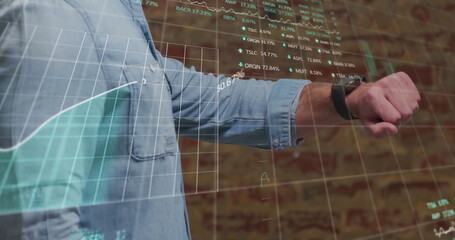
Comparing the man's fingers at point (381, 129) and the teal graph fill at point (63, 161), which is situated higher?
the teal graph fill at point (63, 161)

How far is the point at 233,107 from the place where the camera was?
1.41ft

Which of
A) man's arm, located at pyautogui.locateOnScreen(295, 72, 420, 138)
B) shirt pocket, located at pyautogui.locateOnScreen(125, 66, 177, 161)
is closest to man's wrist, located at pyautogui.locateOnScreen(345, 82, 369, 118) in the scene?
man's arm, located at pyautogui.locateOnScreen(295, 72, 420, 138)

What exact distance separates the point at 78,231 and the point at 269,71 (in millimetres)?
317

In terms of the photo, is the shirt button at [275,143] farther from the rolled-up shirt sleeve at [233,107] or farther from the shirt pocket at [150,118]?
the shirt pocket at [150,118]

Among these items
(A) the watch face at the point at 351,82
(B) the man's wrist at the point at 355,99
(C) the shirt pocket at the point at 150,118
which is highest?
(C) the shirt pocket at the point at 150,118

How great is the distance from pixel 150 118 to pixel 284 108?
0.21m

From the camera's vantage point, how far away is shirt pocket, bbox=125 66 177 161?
312 millimetres

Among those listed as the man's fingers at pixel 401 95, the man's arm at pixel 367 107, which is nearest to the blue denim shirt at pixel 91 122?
the man's arm at pixel 367 107

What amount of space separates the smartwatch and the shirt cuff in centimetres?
5

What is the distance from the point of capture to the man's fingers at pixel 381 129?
391 mm

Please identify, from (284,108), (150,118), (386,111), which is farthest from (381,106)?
(150,118)

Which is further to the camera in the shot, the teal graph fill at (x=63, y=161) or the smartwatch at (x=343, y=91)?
the smartwatch at (x=343, y=91)

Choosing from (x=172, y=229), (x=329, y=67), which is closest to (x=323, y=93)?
(x=329, y=67)

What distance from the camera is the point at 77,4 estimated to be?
0.32 meters
